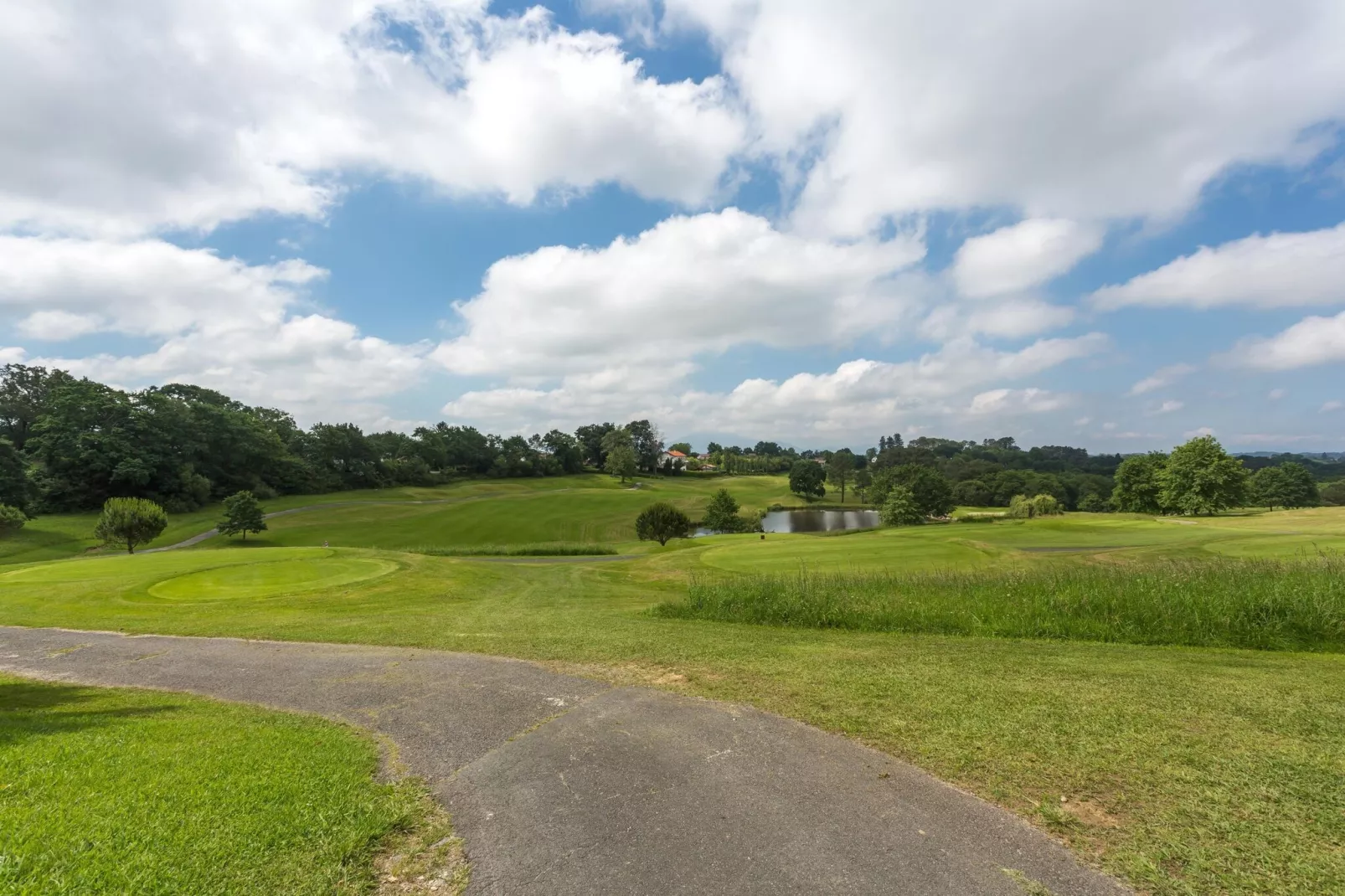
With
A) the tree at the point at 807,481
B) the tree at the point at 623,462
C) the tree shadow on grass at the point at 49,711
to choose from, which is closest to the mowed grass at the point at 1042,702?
the tree shadow on grass at the point at 49,711

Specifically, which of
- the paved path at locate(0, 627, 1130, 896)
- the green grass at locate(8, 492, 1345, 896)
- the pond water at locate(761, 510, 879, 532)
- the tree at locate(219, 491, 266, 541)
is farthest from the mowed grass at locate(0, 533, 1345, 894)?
the pond water at locate(761, 510, 879, 532)

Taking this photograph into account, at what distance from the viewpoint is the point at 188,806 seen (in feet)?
14.4

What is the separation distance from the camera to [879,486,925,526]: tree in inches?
2318

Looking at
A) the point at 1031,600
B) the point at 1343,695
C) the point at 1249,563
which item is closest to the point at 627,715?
the point at 1343,695

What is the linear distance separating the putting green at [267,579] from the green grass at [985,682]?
21 cm

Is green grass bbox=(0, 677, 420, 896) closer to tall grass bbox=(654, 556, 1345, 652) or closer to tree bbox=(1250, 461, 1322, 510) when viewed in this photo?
tall grass bbox=(654, 556, 1345, 652)

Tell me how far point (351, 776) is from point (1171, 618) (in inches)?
578

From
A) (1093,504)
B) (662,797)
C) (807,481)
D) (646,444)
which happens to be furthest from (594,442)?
(662,797)

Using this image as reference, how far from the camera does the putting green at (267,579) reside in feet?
57.8

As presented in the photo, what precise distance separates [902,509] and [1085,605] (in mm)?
48785

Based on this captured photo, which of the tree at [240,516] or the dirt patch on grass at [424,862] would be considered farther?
the tree at [240,516]

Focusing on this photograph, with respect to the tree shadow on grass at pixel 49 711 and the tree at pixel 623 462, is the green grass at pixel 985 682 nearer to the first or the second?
the tree shadow on grass at pixel 49 711

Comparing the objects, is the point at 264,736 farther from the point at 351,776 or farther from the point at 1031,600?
the point at 1031,600

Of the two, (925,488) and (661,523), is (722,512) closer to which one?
(661,523)
